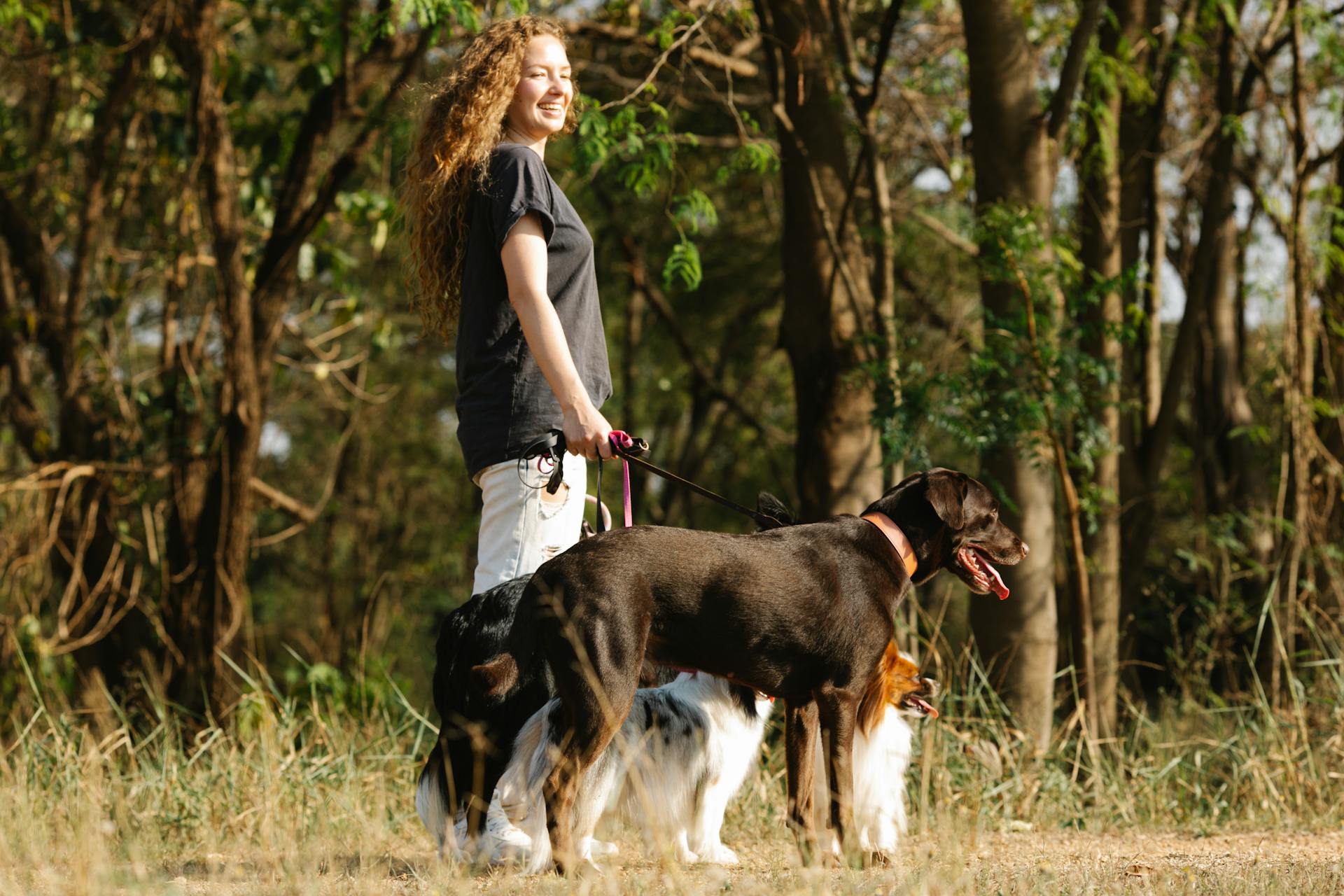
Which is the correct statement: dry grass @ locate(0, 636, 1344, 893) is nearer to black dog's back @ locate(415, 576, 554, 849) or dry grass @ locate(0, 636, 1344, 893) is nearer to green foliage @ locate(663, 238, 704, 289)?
black dog's back @ locate(415, 576, 554, 849)

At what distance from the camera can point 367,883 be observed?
9.71 ft

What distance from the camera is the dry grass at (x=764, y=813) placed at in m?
3.21

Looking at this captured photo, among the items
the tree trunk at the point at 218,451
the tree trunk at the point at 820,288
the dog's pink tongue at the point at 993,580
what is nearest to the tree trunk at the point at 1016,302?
the tree trunk at the point at 820,288

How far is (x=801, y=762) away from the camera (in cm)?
357

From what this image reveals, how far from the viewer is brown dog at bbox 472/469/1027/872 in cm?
318

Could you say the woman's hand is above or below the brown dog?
above

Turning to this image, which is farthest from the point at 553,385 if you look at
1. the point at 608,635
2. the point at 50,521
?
the point at 50,521

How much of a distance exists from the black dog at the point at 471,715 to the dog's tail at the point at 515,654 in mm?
70

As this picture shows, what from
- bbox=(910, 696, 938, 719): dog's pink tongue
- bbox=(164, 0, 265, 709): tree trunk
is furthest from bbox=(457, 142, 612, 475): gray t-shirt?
bbox=(164, 0, 265, 709): tree trunk

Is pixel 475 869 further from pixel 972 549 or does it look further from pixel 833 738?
pixel 972 549

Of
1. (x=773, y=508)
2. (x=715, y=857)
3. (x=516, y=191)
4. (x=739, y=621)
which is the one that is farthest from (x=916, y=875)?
(x=516, y=191)

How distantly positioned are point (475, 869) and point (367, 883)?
0.64 meters

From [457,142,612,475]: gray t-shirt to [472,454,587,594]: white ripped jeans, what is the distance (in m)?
0.06

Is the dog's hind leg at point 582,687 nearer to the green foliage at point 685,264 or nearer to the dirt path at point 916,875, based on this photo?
the dirt path at point 916,875
